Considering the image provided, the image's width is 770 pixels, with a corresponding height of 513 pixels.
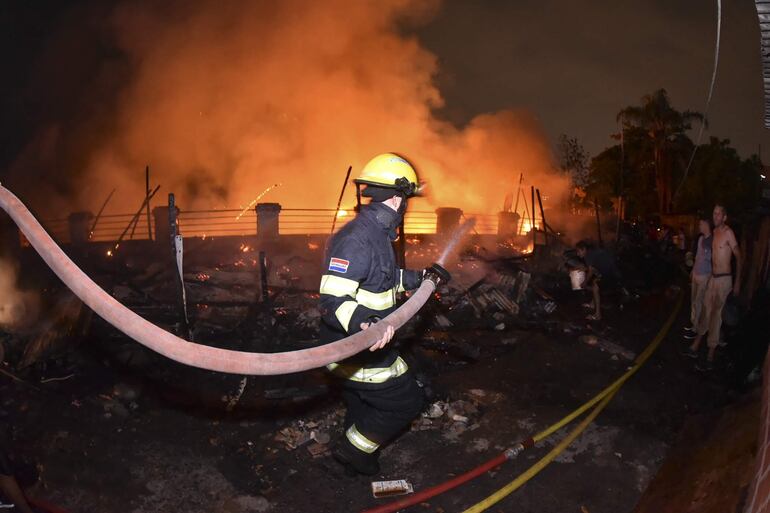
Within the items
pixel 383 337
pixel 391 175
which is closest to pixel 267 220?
pixel 391 175

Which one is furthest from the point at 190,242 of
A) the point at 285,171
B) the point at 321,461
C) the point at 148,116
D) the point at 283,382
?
the point at 148,116

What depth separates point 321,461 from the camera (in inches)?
167

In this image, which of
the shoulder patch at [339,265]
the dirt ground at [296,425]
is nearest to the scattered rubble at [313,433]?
the dirt ground at [296,425]

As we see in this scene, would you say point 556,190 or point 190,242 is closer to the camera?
point 190,242

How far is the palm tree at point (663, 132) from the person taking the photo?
3272 centimetres

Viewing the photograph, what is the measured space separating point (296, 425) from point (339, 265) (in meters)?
2.19

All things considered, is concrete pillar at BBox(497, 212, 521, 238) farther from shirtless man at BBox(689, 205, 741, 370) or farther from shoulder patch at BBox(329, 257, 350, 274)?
shoulder patch at BBox(329, 257, 350, 274)

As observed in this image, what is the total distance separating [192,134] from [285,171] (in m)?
5.29

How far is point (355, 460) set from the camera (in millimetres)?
3885

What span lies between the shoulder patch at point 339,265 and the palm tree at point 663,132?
34787 millimetres

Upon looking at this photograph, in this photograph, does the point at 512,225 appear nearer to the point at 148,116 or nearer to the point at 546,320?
the point at 546,320

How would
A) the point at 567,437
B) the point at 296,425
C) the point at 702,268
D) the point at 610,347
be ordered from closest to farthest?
the point at 567,437
the point at 296,425
the point at 610,347
the point at 702,268

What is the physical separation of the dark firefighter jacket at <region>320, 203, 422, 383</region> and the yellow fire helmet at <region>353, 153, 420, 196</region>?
0.17 meters

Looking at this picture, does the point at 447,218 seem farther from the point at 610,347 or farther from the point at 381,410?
the point at 381,410
